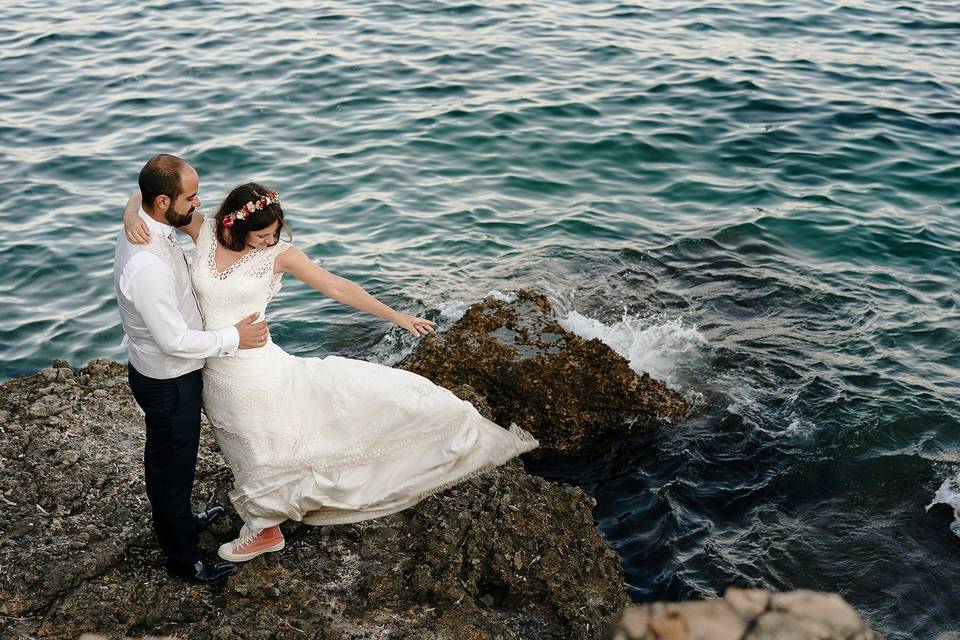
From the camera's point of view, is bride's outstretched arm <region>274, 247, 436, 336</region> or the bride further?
bride's outstretched arm <region>274, 247, 436, 336</region>

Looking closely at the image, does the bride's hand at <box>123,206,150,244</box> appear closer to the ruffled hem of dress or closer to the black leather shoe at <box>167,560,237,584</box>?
the ruffled hem of dress

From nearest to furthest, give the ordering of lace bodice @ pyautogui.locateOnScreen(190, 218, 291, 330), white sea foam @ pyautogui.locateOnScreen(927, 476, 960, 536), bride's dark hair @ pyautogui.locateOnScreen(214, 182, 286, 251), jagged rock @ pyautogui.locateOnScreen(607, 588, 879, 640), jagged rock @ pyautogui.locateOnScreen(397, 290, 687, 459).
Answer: jagged rock @ pyautogui.locateOnScreen(607, 588, 879, 640) → bride's dark hair @ pyautogui.locateOnScreen(214, 182, 286, 251) → lace bodice @ pyautogui.locateOnScreen(190, 218, 291, 330) → white sea foam @ pyautogui.locateOnScreen(927, 476, 960, 536) → jagged rock @ pyautogui.locateOnScreen(397, 290, 687, 459)

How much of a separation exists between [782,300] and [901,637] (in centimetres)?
470

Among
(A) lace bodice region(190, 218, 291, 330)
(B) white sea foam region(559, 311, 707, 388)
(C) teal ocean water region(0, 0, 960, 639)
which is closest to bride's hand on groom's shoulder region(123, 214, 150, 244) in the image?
(A) lace bodice region(190, 218, 291, 330)

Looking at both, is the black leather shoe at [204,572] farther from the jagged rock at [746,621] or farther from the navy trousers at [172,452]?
the jagged rock at [746,621]

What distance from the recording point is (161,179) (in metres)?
4.61

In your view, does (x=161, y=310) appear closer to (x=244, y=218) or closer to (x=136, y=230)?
(x=136, y=230)

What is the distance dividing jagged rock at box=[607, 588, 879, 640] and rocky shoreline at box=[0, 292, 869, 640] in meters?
2.36

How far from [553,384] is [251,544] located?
2.89 meters

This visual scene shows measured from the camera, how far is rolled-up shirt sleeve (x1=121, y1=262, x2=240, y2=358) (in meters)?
4.56

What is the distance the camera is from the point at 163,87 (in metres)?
16.1

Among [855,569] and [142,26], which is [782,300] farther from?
[142,26]

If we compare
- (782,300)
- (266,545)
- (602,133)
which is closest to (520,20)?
(602,133)

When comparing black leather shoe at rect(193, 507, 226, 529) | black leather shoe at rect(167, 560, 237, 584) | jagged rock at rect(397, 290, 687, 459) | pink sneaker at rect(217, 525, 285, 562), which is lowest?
jagged rock at rect(397, 290, 687, 459)
